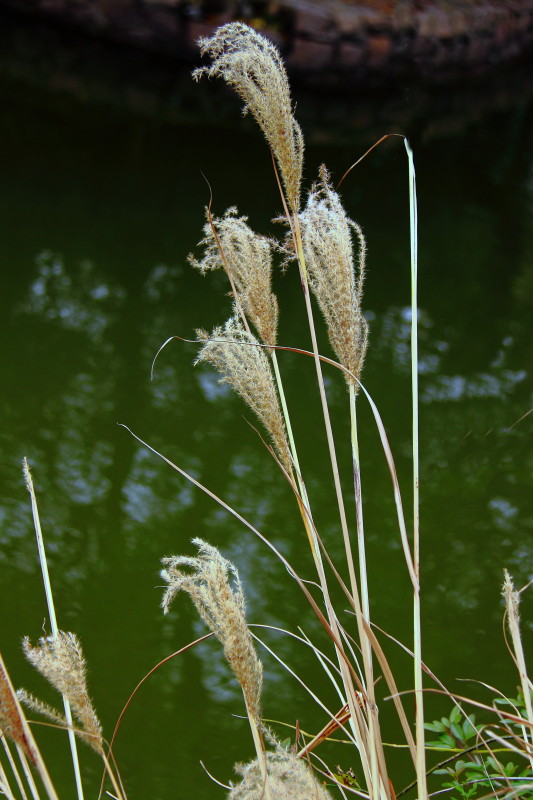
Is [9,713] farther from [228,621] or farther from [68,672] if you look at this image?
[228,621]

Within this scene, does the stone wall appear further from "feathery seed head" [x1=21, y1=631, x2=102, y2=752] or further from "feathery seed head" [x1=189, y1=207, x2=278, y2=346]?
"feathery seed head" [x1=21, y1=631, x2=102, y2=752]

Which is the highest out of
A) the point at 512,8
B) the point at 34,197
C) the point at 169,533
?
the point at 512,8

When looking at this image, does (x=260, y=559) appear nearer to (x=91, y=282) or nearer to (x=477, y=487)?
(x=477, y=487)

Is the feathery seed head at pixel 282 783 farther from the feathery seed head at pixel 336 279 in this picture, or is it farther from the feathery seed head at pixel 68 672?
the feathery seed head at pixel 336 279

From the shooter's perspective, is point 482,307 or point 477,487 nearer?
point 477,487

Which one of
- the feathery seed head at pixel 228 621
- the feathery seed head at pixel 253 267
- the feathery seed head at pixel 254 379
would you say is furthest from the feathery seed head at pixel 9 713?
the feathery seed head at pixel 253 267

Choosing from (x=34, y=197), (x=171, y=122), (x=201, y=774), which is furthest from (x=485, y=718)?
(x=171, y=122)

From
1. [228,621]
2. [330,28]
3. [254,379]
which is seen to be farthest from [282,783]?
[330,28]
